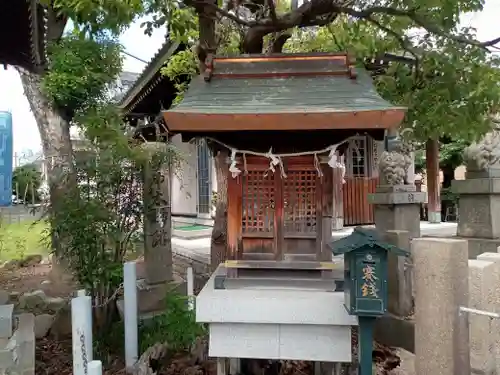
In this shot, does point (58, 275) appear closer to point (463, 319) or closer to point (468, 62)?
point (463, 319)

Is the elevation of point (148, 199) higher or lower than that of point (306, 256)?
higher

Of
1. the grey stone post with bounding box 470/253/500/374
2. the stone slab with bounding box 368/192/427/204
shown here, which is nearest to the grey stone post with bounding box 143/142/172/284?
the stone slab with bounding box 368/192/427/204

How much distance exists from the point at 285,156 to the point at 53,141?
4365mm

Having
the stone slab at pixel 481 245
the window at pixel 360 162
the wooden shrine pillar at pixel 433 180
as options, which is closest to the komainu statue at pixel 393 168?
the stone slab at pixel 481 245

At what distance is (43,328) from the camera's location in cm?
577

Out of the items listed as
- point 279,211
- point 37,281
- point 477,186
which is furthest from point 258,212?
point 477,186

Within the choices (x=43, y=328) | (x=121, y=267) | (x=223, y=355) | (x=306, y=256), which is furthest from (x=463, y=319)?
(x=43, y=328)

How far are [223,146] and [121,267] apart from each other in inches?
86.6

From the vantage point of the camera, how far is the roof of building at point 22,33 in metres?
4.44

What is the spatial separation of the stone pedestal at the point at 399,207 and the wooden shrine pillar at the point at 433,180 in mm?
7823

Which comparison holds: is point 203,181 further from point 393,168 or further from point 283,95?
point 283,95

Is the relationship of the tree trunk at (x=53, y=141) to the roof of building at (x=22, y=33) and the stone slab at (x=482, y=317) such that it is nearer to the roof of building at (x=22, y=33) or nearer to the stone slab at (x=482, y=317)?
the roof of building at (x=22, y=33)

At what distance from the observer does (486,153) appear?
25.7 ft

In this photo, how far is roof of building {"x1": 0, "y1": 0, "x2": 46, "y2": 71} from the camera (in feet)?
14.6
